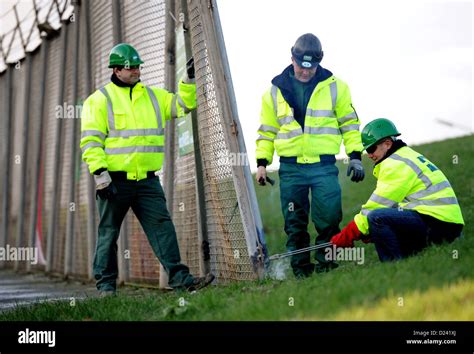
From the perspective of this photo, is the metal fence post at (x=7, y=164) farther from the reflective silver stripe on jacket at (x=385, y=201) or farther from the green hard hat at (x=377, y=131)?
the reflective silver stripe on jacket at (x=385, y=201)

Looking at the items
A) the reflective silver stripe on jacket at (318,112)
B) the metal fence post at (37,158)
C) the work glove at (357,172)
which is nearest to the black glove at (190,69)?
the reflective silver stripe on jacket at (318,112)

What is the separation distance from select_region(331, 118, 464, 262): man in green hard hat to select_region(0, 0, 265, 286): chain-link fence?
1190 millimetres

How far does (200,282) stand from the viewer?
932cm

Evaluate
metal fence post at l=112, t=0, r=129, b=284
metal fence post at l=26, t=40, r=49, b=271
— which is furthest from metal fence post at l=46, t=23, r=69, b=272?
metal fence post at l=112, t=0, r=129, b=284

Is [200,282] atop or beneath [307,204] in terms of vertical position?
beneath

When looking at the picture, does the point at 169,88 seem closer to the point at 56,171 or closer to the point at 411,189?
the point at 411,189

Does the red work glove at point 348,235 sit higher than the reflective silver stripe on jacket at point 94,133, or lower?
lower

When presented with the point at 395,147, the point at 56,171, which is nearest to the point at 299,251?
the point at 395,147

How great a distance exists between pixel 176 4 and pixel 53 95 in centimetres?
765

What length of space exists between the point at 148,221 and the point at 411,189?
8.62 ft

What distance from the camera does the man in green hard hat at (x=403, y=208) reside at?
26.1ft

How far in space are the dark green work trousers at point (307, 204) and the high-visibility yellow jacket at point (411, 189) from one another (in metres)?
1.03
